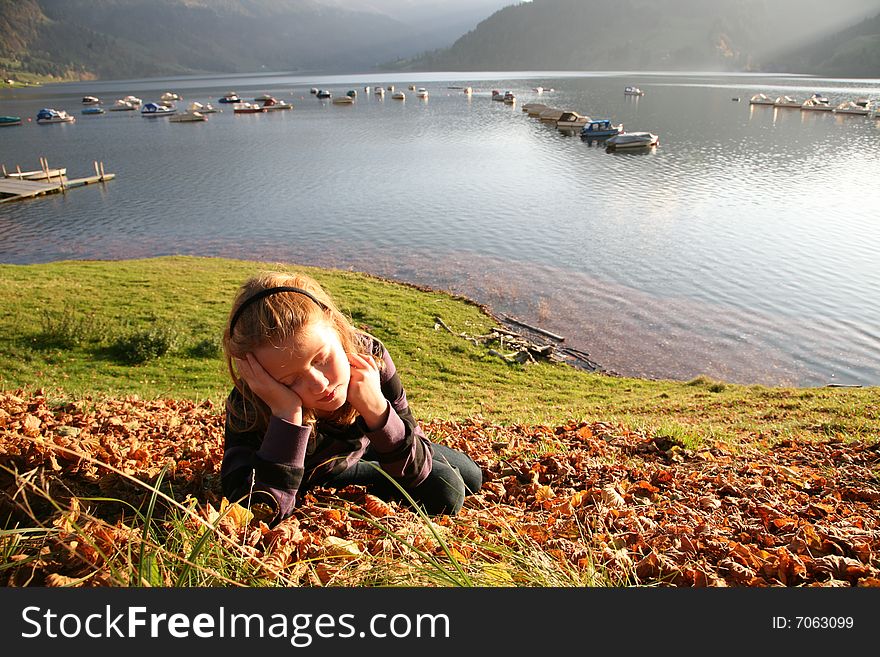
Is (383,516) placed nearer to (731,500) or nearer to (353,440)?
(353,440)

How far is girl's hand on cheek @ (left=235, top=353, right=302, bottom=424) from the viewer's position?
3182 mm

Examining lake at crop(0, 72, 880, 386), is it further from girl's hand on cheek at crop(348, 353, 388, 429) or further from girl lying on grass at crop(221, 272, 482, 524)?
girl's hand on cheek at crop(348, 353, 388, 429)

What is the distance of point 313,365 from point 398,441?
84 cm

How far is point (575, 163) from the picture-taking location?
59.7 meters

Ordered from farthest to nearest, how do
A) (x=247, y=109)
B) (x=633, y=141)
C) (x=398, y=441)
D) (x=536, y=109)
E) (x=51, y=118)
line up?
1. (x=247, y=109)
2. (x=536, y=109)
3. (x=51, y=118)
4. (x=633, y=141)
5. (x=398, y=441)

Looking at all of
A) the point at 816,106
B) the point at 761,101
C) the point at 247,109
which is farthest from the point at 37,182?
the point at 761,101

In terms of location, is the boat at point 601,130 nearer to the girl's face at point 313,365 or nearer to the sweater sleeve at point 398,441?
the sweater sleeve at point 398,441

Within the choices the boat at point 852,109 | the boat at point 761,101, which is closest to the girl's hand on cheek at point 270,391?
the boat at point 852,109

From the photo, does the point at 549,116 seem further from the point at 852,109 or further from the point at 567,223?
the point at 567,223

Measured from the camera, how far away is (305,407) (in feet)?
11.2

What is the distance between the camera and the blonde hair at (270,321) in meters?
3.07

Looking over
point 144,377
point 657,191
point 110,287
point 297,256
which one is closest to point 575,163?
point 657,191

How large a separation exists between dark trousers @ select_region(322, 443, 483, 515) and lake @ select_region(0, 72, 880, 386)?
51.9 ft

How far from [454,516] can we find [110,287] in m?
20.3
